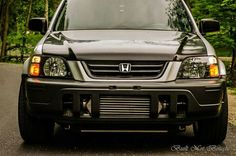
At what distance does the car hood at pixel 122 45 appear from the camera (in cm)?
567

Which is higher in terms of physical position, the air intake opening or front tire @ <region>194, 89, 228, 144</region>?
the air intake opening

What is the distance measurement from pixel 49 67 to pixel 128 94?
828mm

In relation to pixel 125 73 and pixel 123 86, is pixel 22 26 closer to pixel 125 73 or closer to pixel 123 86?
pixel 125 73

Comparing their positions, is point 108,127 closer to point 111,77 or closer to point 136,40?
point 111,77

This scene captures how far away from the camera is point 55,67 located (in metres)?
5.70

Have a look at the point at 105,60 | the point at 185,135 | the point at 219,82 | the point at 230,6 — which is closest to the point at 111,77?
the point at 105,60

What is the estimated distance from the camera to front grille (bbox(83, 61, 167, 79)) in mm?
5617

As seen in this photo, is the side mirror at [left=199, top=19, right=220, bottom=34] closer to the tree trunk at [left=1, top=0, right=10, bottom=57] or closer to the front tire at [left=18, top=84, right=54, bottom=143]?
the front tire at [left=18, top=84, right=54, bottom=143]

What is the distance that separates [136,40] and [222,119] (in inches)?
47.5

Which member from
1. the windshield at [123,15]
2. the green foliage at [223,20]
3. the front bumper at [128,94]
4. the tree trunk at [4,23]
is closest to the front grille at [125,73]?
the front bumper at [128,94]

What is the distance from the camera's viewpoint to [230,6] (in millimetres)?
21562

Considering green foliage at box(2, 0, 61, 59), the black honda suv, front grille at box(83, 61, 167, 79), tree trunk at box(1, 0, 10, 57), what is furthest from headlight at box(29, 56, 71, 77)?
green foliage at box(2, 0, 61, 59)

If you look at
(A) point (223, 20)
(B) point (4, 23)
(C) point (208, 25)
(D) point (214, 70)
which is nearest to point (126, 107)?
(D) point (214, 70)

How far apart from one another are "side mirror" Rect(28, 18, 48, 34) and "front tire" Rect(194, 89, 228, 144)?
7.29ft
